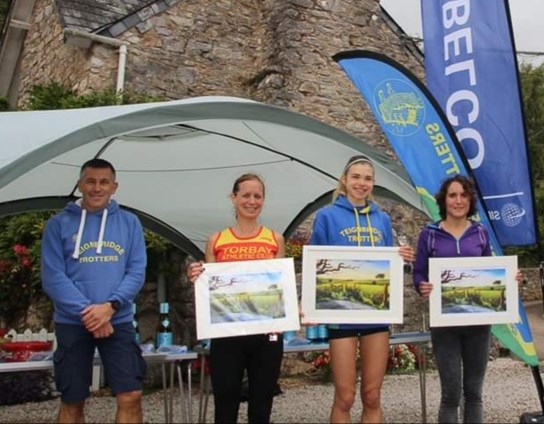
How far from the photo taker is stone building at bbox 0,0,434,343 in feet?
30.8

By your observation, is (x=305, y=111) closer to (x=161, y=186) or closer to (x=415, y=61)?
(x=415, y=61)

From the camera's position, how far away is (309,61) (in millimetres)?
10023

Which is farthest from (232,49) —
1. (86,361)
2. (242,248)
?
(86,361)

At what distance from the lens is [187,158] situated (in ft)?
17.9

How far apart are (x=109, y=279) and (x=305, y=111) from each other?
6945 millimetres

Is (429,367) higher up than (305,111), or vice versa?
(305,111)

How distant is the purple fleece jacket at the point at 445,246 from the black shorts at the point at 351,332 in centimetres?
49

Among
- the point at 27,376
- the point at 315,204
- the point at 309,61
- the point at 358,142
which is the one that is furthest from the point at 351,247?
the point at 309,61

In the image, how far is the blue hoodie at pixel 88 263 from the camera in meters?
3.29

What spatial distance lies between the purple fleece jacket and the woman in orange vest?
899mm

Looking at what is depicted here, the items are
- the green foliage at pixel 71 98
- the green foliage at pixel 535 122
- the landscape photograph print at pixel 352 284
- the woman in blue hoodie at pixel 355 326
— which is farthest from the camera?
the green foliage at pixel 535 122

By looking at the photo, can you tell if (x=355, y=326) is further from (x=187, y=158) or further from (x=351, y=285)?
(x=187, y=158)

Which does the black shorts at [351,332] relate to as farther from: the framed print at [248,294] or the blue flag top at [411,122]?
the blue flag top at [411,122]

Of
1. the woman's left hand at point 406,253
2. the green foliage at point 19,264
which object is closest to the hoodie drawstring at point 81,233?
the woman's left hand at point 406,253
